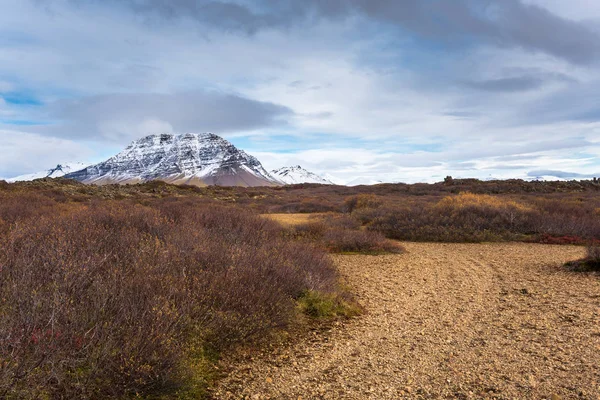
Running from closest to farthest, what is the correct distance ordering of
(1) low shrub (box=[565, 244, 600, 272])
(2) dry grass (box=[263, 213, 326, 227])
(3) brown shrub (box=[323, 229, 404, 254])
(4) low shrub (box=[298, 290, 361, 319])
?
1. (4) low shrub (box=[298, 290, 361, 319])
2. (1) low shrub (box=[565, 244, 600, 272])
3. (3) brown shrub (box=[323, 229, 404, 254])
4. (2) dry grass (box=[263, 213, 326, 227])

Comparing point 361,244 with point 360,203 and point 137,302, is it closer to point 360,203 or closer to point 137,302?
point 137,302

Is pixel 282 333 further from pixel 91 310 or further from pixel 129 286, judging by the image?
pixel 91 310

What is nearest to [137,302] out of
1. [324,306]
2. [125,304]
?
[125,304]

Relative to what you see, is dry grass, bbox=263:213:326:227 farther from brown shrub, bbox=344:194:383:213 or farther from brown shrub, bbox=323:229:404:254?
brown shrub, bbox=323:229:404:254

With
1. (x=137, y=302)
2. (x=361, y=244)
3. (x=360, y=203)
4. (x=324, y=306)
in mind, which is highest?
(x=360, y=203)

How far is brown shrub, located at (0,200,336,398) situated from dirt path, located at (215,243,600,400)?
26.2 inches

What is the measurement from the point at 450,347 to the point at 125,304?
13.5 ft

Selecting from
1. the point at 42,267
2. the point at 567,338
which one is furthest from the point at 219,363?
the point at 567,338

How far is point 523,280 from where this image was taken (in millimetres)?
8648

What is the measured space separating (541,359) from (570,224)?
41.6 feet

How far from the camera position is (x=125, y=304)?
13.2 ft

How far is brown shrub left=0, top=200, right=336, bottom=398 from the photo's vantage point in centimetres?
318

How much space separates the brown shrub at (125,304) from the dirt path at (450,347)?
67 cm

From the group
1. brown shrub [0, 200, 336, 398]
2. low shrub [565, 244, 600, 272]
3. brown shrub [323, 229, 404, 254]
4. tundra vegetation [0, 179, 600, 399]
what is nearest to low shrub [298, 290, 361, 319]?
tundra vegetation [0, 179, 600, 399]
